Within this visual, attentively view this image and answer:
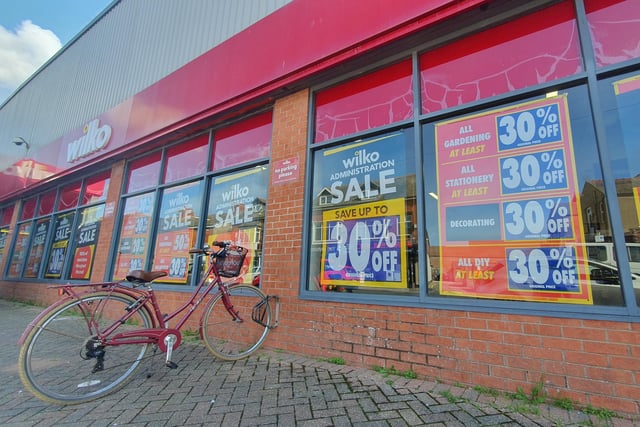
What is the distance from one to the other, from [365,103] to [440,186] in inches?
56.1

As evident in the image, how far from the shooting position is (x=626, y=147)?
2283 mm

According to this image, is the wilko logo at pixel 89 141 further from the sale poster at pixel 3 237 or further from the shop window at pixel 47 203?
the sale poster at pixel 3 237

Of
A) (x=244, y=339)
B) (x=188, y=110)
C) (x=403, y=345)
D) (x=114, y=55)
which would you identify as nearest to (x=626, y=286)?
(x=403, y=345)

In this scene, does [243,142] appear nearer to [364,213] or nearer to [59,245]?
[364,213]

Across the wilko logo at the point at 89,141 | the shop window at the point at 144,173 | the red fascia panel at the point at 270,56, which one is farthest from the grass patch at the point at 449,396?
the wilko logo at the point at 89,141

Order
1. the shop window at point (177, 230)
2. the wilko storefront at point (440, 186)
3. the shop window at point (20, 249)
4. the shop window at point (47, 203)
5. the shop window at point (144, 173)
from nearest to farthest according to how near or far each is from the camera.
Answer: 1. the wilko storefront at point (440, 186)
2. the shop window at point (177, 230)
3. the shop window at point (144, 173)
4. the shop window at point (47, 203)
5. the shop window at point (20, 249)

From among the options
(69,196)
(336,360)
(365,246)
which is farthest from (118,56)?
(336,360)

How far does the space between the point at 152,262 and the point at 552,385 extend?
5.63 m

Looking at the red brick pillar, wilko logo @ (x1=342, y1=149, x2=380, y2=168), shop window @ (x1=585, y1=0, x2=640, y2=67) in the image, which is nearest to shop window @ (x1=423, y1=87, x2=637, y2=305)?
shop window @ (x1=585, y1=0, x2=640, y2=67)

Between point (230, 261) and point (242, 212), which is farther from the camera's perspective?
point (242, 212)

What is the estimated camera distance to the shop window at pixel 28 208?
356 inches

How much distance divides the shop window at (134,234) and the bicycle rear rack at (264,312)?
312cm

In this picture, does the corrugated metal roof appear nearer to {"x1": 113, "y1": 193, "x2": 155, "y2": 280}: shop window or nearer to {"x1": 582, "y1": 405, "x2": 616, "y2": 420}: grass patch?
{"x1": 113, "y1": 193, "x2": 155, "y2": 280}: shop window

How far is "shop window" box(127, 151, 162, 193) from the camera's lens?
588cm
